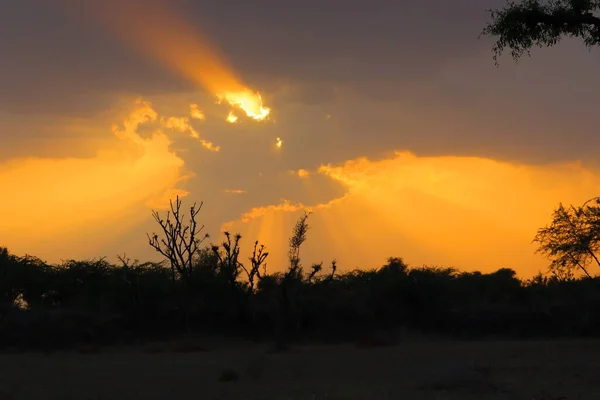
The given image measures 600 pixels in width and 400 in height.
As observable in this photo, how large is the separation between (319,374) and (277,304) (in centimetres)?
1628

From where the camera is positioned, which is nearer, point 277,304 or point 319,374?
point 319,374

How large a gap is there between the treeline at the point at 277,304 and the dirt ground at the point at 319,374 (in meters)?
6.79

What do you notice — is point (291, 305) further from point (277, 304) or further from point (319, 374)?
point (319, 374)

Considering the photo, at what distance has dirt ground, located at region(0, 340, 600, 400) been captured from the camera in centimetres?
1816

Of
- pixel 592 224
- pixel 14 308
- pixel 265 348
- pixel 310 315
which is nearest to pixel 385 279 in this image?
pixel 310 315

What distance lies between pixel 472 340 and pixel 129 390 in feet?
69.7

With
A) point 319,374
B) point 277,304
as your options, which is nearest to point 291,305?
point 277,304

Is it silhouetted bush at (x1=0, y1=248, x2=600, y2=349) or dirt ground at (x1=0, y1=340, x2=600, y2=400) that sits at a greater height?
silhouetted bush at (x1=0, y1=248, x2=600, y2=349)

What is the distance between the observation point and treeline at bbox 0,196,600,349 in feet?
119

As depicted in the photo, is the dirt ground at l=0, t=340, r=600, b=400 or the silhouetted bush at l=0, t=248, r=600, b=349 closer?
the dirt ground at l=0, t=340, r=600, b=400

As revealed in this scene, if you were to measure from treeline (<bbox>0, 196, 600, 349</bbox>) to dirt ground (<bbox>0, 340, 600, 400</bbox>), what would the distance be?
679 cm

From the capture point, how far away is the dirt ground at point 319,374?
59.6ft

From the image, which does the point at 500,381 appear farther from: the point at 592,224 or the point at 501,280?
the point at 501,280

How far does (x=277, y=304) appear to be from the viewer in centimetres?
3794
